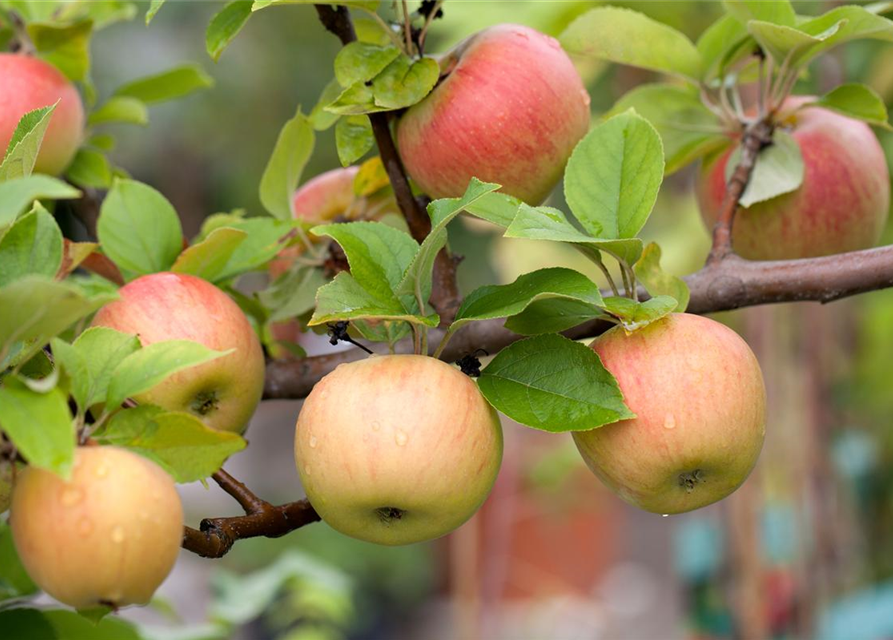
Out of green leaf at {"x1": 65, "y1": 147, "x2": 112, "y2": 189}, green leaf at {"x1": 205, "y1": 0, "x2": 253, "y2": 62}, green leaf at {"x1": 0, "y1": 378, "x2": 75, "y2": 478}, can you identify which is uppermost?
green leaf at {"x1": 205, "y1": 0, "x2": 253, "y2": 62}

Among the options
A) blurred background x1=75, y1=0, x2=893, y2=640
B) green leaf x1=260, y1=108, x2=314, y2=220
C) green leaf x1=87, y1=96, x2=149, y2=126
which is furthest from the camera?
blurred background x1=75, y1=0, x2=893, y2=640

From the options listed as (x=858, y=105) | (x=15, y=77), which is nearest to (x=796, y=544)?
(x=858, y=105)

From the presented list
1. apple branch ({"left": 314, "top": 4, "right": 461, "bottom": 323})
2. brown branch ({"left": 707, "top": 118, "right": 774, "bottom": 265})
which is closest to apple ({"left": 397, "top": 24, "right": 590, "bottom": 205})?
apple branch ({"left": 314, "top": 4, "right": 461, "bottom": 323})

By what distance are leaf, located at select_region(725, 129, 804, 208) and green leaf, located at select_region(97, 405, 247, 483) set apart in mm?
378

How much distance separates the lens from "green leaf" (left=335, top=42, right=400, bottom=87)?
52 centimetres

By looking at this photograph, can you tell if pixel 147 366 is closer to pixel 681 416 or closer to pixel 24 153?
pixel 24 153

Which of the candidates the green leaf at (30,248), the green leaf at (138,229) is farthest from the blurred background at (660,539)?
the green leaf at (138,229)

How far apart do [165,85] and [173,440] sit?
0.49 m

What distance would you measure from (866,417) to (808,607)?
3.28ft

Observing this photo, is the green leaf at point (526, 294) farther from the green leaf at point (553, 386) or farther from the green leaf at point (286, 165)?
the green leaf at point (286, 165)

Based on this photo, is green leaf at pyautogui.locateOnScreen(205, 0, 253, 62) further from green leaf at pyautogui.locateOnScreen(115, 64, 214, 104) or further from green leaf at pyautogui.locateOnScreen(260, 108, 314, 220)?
green leaf at pyautogui.locateOnScreen(115, 64, 214, 104)

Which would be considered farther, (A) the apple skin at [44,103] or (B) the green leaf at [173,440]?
(A) the apple skin at [44,103]

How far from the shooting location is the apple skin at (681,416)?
1.45ft

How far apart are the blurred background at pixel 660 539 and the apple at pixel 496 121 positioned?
231 mm
